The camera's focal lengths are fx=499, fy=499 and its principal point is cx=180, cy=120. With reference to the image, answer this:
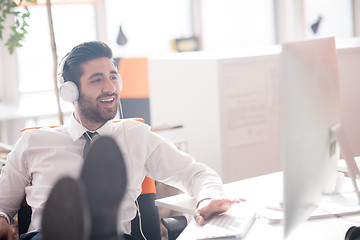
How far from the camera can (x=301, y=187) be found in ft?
3.49

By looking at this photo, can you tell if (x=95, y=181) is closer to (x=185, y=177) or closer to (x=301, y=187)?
(x=301, y=187)

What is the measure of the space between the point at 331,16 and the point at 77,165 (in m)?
5.28

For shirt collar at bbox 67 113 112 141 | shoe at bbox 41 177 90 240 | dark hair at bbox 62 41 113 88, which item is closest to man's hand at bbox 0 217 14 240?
shirt collar at bbox 67 113 112 141

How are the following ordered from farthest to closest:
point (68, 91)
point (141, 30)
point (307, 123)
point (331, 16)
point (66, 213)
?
point (331, 16)
point (141, 30)
point (68, 91)
point (307, 123)
point (66, 213)

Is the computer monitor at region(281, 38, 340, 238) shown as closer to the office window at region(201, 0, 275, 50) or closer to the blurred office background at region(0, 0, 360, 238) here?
the blurred office background at region(0, 0, 360, 238)

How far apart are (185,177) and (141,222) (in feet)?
0.75

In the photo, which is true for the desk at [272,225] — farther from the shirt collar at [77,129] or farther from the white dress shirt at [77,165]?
the shirt collar at [77,129]

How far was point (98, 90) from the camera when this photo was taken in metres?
1.74

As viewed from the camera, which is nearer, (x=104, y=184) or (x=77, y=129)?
(x=104, y=184)

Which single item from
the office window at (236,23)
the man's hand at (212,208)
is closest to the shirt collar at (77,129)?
the man's hand at (212,208)

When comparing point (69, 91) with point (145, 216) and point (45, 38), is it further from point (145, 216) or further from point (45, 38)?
point (45, 38)

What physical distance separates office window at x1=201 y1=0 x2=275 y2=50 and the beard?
3.76 m

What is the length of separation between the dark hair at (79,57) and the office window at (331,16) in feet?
15.7

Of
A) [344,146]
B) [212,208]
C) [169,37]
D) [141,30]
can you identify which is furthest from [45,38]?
[344,146]
